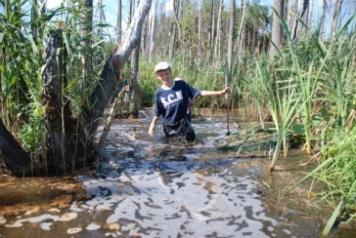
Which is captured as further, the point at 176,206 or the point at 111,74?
the point at 111,74

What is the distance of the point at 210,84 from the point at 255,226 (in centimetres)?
799

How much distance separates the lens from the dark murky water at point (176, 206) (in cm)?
300

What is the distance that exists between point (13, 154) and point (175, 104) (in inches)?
102

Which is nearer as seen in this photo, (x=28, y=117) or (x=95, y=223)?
(x=95, y=223)

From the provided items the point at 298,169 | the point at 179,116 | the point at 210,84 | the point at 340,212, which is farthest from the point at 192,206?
the point at 210,84

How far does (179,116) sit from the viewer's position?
20.9 ft

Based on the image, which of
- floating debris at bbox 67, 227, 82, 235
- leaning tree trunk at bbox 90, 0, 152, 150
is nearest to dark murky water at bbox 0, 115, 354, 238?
floating debris at bbox 67, 227, 82, 235

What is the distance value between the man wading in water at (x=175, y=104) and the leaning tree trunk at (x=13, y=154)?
2.25 meters

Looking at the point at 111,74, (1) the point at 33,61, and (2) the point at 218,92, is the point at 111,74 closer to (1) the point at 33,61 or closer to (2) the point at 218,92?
(1) the point at 33,61

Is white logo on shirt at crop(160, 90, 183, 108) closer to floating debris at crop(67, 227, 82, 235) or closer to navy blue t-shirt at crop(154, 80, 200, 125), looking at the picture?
navy blue t-shirt at crop(154, 80, 200, 125)

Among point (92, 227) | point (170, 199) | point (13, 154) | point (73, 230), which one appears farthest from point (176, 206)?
point (13, 154)

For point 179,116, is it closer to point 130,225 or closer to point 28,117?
point 28,117

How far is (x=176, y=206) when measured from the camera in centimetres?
349

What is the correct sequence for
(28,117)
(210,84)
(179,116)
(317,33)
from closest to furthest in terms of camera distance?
(28,117), (317,33), (179,116), (210,84)
